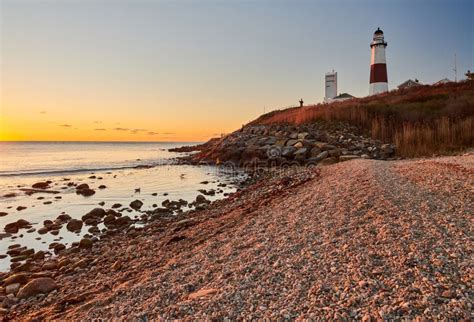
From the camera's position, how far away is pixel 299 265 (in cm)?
334

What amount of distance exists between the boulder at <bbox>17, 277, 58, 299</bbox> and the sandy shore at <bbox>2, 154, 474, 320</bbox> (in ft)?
→ 0.28

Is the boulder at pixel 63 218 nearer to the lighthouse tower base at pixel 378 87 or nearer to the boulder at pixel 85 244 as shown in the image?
the boulder at pixel 85 244

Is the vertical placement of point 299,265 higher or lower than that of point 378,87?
lower

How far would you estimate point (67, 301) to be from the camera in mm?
3846

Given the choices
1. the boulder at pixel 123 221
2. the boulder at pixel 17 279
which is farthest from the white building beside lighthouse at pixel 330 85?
the boulder at pixel 17 279

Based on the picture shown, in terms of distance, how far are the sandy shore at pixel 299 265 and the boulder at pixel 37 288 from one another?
9 cm

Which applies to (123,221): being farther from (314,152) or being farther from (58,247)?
(314,152)

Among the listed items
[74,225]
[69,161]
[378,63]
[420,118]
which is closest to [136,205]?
[74,225]

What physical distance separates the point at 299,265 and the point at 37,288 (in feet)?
12.2

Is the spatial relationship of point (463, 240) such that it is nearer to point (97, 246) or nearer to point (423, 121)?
point (97, 246)

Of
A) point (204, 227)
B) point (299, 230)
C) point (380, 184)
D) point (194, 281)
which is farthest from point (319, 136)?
point (194, 281)

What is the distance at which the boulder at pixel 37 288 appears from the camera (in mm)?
4406

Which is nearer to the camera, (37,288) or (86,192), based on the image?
(37,288)

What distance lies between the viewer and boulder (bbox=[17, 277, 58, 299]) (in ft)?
14.5
